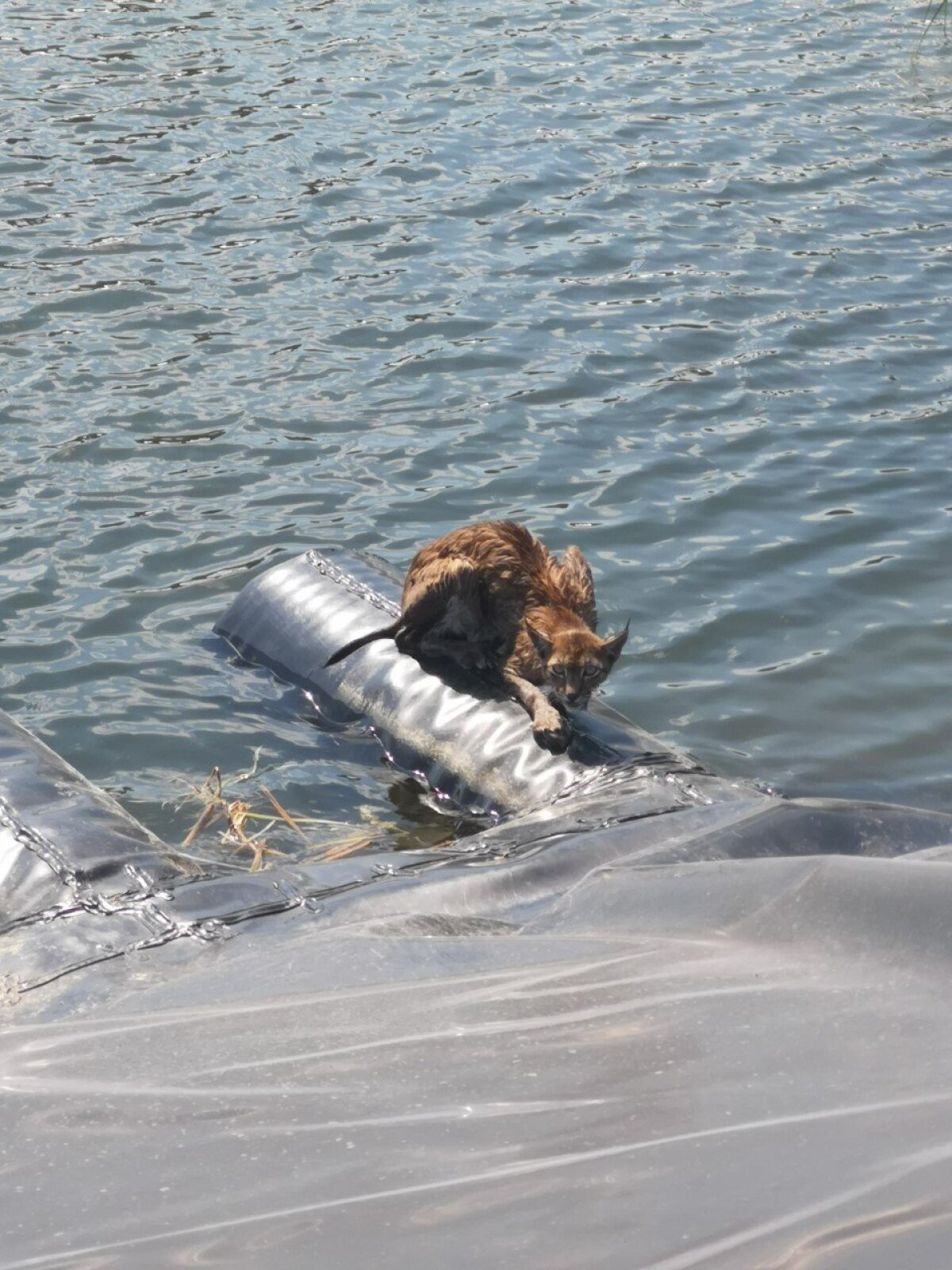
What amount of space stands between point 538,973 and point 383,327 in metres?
7.41

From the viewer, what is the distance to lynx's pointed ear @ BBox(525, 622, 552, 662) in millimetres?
5594

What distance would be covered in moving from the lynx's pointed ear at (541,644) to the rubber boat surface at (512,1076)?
196cm

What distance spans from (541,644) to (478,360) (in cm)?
390

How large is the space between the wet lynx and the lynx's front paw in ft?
0.84

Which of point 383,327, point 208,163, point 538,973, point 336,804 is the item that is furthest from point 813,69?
point 538,973

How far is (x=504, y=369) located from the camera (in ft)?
29.9

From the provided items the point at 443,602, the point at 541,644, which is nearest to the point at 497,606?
the point at 443,602

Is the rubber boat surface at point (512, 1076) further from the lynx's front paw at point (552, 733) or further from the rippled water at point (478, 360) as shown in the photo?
the rippled water at point (478, 360)

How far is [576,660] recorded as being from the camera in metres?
5.47

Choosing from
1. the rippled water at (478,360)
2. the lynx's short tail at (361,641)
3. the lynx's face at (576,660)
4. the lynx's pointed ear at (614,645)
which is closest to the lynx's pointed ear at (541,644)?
the lynx's face at (576,660)

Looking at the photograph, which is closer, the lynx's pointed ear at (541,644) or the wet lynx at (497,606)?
the lynx's pointed ear at (541,644)

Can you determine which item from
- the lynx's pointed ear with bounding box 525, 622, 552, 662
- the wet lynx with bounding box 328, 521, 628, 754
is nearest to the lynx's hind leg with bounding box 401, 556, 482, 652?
the wet lynx with bounding box 328, 521, 628, 754

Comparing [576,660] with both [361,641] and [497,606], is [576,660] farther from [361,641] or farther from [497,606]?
[361,641]

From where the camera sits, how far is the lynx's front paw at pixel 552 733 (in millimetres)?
5297
